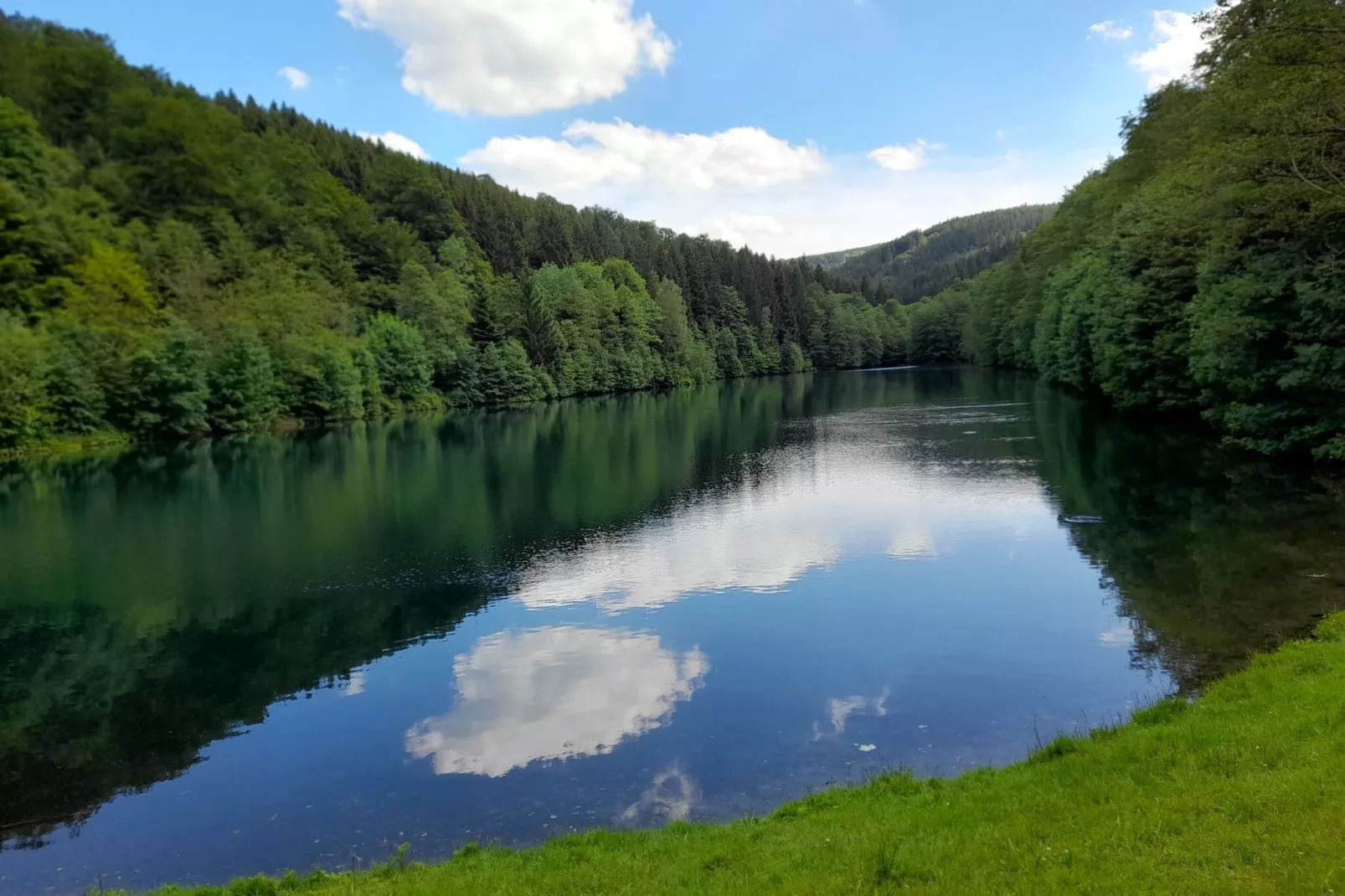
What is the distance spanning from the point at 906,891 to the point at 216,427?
2739 inches

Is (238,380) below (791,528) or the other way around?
the other way around

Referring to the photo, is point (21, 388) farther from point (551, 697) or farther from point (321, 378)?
point (551, 697)

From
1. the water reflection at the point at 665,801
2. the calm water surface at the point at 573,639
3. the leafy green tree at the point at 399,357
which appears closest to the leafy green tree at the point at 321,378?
the leafy green tree at the point at 399,357

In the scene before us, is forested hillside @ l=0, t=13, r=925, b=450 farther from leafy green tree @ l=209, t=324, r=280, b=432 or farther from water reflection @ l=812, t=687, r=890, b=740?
water reflection @ l=812, t=687, r=890, b=740

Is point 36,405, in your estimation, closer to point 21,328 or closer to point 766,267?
point 21,328

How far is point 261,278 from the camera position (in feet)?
255

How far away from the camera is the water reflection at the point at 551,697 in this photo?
12.1 meters

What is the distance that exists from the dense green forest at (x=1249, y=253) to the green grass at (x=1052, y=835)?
55.2 ft

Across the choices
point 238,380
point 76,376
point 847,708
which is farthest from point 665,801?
point 238,380

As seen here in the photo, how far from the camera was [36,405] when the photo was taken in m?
51.1

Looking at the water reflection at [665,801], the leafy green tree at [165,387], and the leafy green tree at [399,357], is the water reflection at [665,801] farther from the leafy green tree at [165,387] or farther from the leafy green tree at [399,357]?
the leafy green tree at [399,357]

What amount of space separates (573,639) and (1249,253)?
2550 cm

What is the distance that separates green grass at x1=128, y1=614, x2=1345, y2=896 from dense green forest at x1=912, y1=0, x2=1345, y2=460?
16829 mm

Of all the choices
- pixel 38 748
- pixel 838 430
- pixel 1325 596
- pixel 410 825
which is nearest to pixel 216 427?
pixel 838 430
